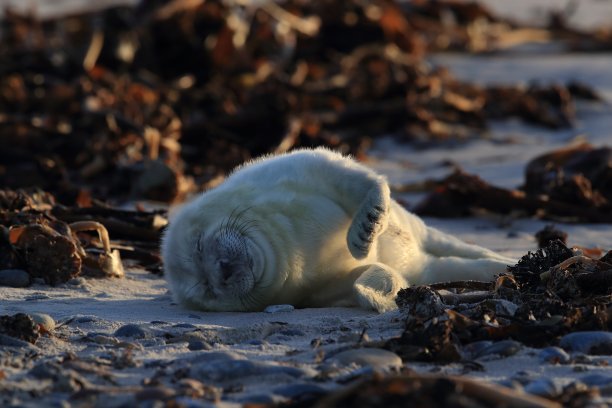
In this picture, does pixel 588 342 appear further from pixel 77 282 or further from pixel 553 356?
pixel 77 282

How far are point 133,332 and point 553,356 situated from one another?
1477 mm

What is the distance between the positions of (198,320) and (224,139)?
4715mm

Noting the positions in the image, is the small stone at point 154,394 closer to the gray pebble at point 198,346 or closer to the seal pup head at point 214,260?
the gray pebble at point 198,346

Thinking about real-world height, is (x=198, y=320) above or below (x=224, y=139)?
below

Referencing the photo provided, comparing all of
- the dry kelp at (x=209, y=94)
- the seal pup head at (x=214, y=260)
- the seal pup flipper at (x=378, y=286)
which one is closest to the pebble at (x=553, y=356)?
the seal pup flipper at (x=378, y=286)

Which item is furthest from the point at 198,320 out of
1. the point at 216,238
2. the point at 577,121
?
the point at 577,121

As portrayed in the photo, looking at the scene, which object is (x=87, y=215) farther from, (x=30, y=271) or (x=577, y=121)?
(x=577, y=121)

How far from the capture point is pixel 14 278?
16.2ft

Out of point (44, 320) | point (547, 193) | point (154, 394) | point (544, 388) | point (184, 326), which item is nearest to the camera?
point (154, 394)

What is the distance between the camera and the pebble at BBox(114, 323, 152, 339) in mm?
3830

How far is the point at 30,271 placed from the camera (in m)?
5.04

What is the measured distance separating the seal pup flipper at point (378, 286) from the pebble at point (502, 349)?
0.90 metres

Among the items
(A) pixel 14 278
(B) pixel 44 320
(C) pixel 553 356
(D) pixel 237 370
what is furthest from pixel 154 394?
(A) pixel 14 278

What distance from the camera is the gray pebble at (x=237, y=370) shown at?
317 cm
